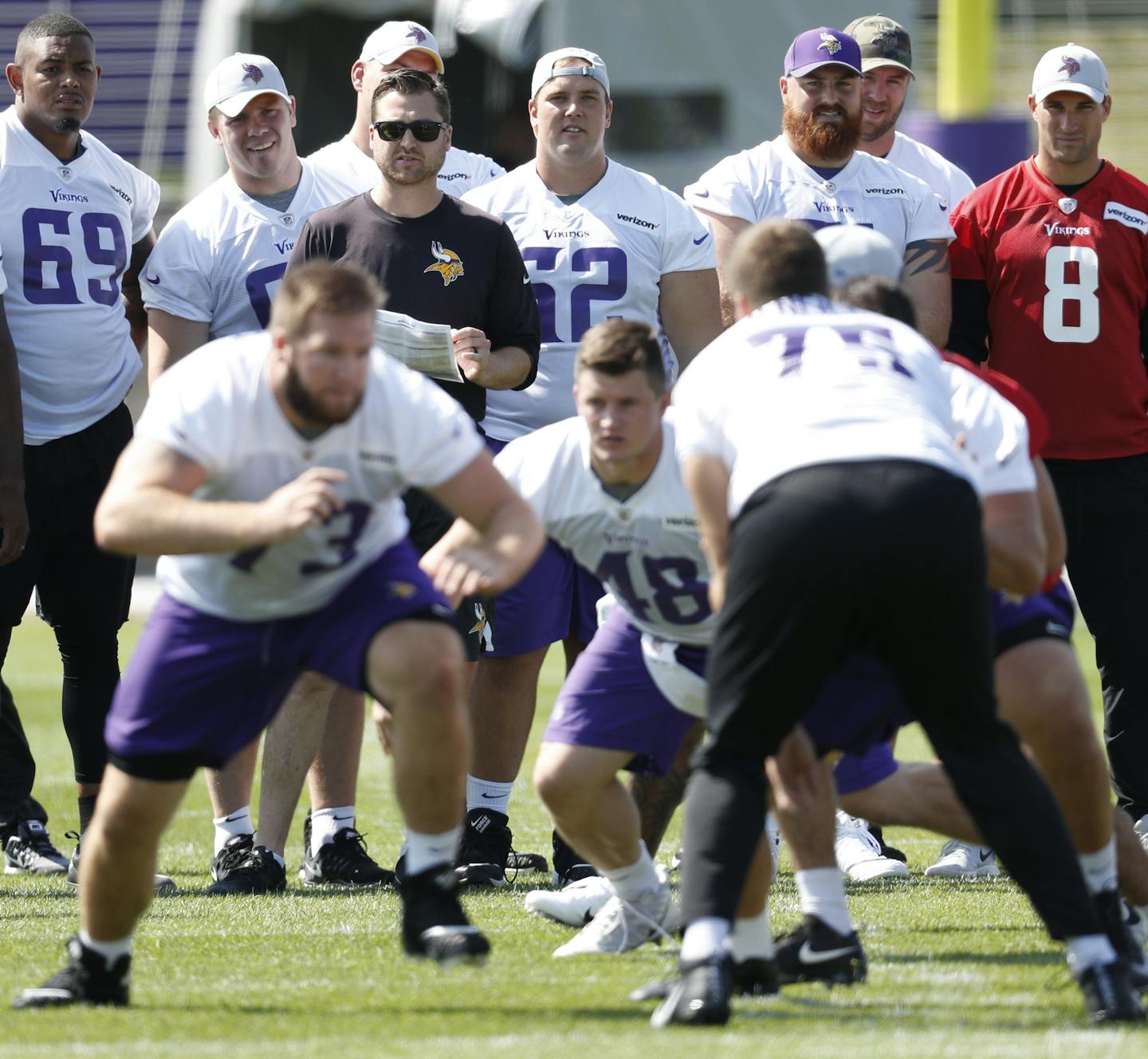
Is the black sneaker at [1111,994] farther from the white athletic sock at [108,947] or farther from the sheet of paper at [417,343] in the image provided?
the sheet of paper at [417,343]

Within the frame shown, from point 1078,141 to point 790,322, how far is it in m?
2.48

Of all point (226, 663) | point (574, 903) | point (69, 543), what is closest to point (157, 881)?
point (69, 543)

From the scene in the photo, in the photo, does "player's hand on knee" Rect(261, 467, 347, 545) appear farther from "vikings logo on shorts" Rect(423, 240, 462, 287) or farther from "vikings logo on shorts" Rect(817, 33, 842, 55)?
"vikings logo on shorts" Rect(817, 33, 842, 55)

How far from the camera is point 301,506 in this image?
145 inches

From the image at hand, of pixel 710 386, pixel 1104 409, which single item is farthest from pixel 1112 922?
pixel 1104 409

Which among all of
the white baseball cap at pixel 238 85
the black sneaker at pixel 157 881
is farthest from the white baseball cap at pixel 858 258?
the black sneaker at pixel 157 881

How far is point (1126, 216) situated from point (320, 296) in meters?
3.15

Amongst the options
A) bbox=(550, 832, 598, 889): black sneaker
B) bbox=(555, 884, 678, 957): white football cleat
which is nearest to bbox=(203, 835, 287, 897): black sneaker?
bbox=(550, 832, 598, 889): black sneaker

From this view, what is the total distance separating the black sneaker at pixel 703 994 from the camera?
3.75m

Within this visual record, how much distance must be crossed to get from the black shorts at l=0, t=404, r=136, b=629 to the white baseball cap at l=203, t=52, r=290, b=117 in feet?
3.48

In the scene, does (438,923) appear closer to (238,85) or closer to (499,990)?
(499,990)

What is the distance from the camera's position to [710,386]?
3.91 m

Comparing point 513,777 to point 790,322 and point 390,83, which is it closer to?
point 390,83

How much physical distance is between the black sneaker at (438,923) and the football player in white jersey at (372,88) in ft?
10.1
